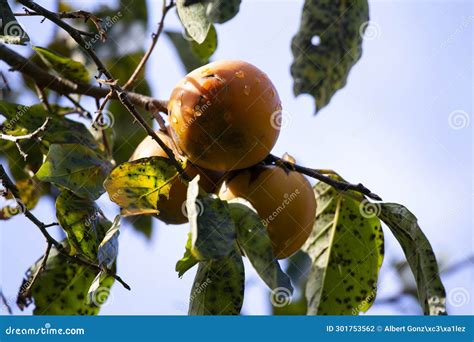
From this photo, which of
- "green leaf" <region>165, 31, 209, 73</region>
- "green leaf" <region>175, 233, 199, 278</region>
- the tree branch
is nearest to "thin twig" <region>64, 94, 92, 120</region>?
the tree branch

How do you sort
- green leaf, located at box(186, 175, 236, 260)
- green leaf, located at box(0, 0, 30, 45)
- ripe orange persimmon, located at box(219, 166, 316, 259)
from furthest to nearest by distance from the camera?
ripe orange persimmon, located at box(219, 166, 316, 259) → green leaf, located at box(0, 0, 30, 45) → green leaf, located at box(186, 175, 236, 260)

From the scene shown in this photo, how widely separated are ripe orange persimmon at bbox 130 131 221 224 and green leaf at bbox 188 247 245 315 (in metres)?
0.17

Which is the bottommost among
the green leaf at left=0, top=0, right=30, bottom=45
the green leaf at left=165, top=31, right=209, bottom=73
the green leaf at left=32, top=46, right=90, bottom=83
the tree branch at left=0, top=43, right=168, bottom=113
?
the green leaf at left=0, top=0, right=30, bottom=45

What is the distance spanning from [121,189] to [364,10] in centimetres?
80

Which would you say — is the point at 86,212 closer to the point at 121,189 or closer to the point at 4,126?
the point at 121,189

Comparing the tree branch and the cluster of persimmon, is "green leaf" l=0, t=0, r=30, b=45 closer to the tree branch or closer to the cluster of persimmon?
the cluster of persimmon

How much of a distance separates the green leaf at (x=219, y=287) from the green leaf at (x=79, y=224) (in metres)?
0.27

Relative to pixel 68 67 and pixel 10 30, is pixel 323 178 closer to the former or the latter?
pixel 10 30

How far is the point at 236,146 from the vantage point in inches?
66.2

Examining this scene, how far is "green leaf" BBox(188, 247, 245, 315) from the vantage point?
1552 mm

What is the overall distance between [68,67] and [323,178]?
871mm

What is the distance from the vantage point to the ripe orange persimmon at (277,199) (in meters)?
1.75

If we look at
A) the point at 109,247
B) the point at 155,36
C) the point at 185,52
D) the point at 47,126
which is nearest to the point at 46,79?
the point at 47,126

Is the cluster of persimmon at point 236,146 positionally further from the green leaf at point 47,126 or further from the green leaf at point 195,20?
the green leaf at point 47,126
